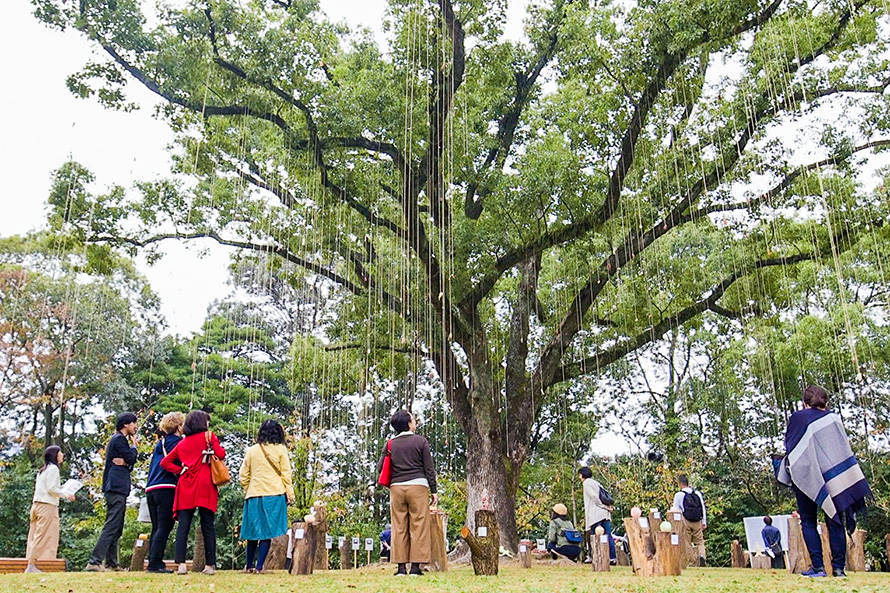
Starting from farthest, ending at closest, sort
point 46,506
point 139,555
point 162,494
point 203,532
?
point 139,555 < point 46,506 < point 162,494 < point 203,532

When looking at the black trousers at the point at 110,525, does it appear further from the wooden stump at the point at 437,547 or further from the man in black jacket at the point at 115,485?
the wooden stump at the point at 437,547

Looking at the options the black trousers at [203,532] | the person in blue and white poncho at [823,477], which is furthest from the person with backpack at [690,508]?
the black trousers at [203,532]

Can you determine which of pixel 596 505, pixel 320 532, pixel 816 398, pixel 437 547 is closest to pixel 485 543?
pixel 437 547

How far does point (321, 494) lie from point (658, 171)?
505 inches

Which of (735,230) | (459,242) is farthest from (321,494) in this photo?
(735,230)

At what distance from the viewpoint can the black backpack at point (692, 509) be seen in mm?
9320

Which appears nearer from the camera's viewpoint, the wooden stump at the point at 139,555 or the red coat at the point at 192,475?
the red coat at the point at 192,475

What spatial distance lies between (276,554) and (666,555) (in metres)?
3.91

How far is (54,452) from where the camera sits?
22.5ft

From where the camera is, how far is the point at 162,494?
604cm

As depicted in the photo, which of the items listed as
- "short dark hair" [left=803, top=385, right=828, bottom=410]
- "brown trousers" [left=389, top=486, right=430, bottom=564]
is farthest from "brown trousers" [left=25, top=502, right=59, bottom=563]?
"short dark hair" [left=803, top=385, right=828, bottom=410]

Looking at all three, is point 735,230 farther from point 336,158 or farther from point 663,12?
point 336,158

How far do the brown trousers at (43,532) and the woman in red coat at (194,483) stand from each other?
6.43 feet

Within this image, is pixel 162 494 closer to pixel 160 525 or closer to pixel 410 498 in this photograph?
pixel 160 525
